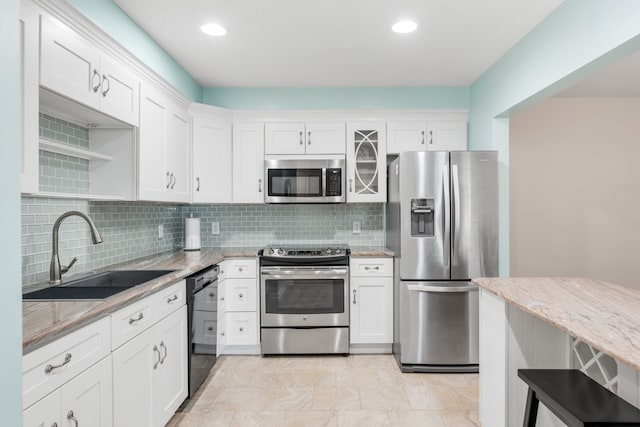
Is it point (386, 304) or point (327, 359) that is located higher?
point (386, 304)

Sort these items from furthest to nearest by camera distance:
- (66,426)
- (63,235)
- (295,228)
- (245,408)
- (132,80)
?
(295,228), (245,408), (132,80), (63,235), (66,426)

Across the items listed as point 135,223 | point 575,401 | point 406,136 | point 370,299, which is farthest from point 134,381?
point 406,136

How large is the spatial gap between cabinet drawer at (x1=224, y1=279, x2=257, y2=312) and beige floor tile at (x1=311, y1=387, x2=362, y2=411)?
1.00 meters

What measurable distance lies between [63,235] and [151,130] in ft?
3.00

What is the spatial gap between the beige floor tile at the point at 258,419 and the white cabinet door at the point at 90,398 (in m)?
0.95

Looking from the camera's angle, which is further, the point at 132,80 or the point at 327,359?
the point at 327,359

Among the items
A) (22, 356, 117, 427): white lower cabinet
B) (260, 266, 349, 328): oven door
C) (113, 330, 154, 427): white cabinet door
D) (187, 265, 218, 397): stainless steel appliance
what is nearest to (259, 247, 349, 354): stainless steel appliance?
(260, 266, 349, 328): oven door

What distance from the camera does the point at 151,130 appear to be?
2.55m

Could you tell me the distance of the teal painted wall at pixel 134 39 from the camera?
6.29ft

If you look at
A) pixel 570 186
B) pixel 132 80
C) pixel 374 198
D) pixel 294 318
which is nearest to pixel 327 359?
pixel 294 318

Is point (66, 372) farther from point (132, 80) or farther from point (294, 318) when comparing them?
point (294, 318)

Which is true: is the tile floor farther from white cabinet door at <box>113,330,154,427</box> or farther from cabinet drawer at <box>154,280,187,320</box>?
cabinet drawer at <box>154,280,187,320</box>

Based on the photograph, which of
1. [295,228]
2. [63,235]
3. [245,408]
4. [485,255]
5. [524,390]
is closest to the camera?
[524,390]

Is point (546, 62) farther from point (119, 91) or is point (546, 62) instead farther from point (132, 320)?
point (132, 320)
